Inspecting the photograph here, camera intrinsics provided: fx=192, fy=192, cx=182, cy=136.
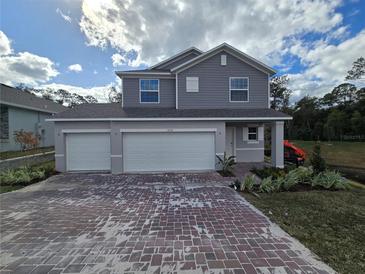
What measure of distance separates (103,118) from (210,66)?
22.8 ft

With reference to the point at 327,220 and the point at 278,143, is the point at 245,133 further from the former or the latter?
the point at 327,220

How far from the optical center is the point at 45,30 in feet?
36.5

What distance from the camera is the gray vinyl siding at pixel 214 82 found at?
11.7 meters

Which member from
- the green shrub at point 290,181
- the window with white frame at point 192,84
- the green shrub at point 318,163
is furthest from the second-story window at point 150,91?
the green shrub at point 318,163

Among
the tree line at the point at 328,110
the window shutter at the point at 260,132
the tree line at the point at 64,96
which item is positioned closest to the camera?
the window shutter at the point at 260,132

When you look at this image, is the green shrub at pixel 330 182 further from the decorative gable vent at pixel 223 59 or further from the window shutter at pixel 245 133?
the decorative gable vent at pixel 223 59

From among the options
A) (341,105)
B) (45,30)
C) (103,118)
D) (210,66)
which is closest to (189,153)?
(103,118)

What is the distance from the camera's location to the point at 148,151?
1011cm

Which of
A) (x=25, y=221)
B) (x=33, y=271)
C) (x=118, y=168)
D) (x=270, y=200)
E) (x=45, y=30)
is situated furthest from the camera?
(x=45, y=30)

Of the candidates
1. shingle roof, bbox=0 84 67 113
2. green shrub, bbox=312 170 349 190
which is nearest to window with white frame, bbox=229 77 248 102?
green shrub, bbox=312 170 349 190

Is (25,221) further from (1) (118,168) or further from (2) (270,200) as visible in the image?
(2) (270,200)

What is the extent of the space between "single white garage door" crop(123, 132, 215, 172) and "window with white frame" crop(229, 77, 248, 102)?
10.9 feet

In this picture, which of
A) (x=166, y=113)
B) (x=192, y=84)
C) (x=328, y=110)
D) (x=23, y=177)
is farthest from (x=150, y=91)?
(x=328, y=110)

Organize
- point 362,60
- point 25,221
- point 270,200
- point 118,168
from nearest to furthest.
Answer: point 25,221, point 270,200, point 118,168, point 362,60
